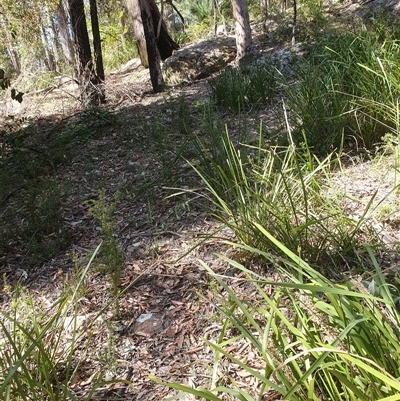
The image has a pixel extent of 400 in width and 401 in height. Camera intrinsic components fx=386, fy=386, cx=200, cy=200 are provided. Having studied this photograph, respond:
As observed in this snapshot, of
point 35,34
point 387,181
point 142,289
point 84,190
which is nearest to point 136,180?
point 84,190

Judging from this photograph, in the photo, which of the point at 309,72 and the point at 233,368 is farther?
the point at 309,72

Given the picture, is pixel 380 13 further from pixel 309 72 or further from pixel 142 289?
pixel 142 289

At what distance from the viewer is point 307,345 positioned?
1122mm

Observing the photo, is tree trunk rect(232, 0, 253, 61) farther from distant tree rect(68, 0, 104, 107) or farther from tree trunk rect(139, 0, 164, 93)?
distant tree rect(68, 0, 104, 107)

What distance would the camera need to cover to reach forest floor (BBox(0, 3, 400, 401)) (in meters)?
1.71

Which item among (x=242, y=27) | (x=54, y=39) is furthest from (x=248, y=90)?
(x=54, y=39)

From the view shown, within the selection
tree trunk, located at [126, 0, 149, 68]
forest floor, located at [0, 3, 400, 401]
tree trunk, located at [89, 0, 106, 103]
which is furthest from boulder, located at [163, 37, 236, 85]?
forest floor, located at [0, 3, 400, 401]

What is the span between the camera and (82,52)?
21.1 feet

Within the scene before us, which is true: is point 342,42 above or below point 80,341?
above

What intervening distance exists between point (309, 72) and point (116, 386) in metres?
3.20

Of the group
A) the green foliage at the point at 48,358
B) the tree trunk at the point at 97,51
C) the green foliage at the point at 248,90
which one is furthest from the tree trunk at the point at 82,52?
the green foliage at the point at 48,358

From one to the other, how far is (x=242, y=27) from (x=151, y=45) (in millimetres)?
2141

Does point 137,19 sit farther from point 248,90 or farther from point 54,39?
point 54,39

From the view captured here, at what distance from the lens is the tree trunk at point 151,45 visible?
696cm
